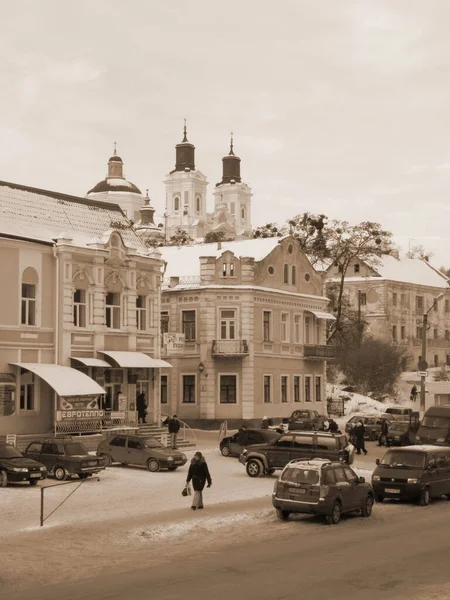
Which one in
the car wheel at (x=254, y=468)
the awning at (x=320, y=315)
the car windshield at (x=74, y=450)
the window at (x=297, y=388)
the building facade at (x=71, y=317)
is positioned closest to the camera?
the car windshield at (x=74, y=450)

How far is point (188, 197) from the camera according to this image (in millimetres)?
162125

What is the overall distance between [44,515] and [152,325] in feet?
73.2

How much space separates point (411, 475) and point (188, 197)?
445 feet

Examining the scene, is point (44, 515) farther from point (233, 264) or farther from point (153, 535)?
point (233, 264)

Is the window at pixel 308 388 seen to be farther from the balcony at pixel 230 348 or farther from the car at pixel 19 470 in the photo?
the car at pixel 19 470

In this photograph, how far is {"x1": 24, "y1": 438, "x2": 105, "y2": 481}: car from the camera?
107 feet

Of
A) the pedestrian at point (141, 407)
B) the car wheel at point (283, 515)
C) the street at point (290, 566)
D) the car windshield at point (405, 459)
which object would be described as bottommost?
the street at point (290, 566)

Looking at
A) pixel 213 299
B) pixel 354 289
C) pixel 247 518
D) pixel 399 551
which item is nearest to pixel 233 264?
pixel 213 299

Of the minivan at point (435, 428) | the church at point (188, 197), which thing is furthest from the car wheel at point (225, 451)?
the church at point (188, 197)

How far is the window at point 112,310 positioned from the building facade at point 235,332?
763 centimetres

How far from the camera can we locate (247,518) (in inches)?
1010

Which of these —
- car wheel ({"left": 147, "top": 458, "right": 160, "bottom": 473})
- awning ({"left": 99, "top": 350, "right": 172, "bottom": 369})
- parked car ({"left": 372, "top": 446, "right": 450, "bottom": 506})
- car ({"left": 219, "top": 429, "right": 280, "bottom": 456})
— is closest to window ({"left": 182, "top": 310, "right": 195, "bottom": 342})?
awning ({"left": 99, "top": 350, "right": 172, "bottom": 369})

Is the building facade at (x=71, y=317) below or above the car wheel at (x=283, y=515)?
above

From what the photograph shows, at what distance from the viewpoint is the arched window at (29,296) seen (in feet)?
136
